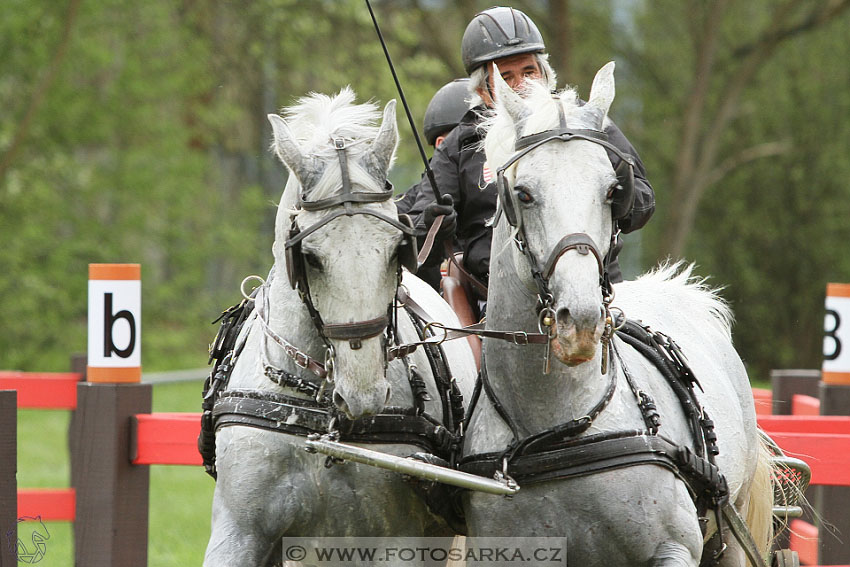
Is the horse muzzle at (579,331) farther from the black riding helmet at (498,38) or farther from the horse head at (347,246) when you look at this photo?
the black riding helmet at (498,38)

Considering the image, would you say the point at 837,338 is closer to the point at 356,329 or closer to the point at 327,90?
the point at 356,329

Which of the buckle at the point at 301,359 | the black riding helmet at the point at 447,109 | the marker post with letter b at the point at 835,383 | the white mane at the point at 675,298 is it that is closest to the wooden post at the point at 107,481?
the buckle at the point at 301,359

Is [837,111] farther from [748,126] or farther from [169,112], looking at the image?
[169,112]

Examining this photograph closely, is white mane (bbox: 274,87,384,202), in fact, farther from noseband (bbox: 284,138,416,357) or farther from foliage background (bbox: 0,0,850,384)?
foliage background (bbox: 0,0,850,384)

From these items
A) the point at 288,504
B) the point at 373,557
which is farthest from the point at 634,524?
the point at 288,504

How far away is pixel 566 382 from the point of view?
375 centimetres

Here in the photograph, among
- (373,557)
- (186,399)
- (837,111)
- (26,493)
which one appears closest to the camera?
(373,557)

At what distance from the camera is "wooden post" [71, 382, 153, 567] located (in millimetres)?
5363

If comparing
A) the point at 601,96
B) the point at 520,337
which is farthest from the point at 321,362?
the point at 601,96

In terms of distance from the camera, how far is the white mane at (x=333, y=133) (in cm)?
363

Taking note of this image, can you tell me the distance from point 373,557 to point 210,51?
53.7 ft

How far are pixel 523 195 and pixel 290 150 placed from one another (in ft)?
2.55

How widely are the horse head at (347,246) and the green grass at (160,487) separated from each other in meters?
4.81

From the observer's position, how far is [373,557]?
3822mm
